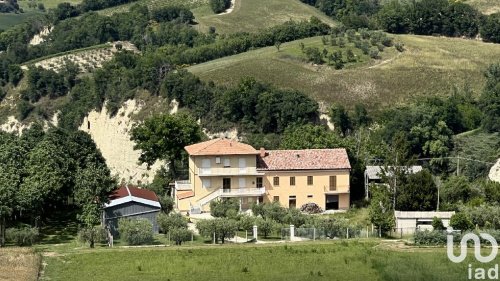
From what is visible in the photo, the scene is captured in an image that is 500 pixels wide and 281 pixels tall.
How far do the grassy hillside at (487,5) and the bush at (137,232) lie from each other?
100944 mm

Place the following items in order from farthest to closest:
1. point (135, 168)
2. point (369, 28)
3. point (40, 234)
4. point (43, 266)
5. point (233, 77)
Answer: point (369, 28)
point (233, 77)
point (135, 168)
point (40, 234)
point (43, 266)

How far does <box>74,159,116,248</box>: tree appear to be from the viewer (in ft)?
205

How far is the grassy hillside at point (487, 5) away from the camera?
15325 centimetres

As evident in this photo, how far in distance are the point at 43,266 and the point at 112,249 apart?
399 centimetres

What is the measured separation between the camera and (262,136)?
99.6 m

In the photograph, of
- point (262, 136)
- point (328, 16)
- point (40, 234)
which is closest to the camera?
point (40, 234)

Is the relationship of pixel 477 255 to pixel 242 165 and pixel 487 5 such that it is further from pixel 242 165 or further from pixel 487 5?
pixel 487 5

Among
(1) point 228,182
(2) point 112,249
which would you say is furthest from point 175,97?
(2) point 112,249

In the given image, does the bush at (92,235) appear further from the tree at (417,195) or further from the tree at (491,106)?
the tree at (491,106)

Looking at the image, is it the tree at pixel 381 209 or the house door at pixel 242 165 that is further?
the house door at pixel 242 165

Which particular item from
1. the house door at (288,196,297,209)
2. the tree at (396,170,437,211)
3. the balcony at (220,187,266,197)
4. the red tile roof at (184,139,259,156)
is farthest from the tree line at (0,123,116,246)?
the tree at (396,170,437,211)

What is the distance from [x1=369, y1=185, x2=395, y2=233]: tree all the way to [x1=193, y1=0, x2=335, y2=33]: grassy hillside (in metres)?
89.4

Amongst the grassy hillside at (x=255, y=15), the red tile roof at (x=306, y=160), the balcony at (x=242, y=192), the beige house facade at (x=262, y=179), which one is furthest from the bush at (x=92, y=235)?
the grassy hillside at (x=255, y=15)

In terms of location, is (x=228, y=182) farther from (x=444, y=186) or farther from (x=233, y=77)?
(x=233, y=77)
